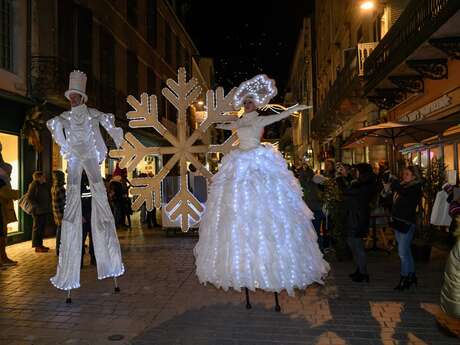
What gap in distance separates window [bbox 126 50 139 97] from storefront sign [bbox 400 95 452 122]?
1156cm

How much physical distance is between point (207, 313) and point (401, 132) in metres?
6.39

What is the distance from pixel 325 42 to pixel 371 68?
1614cm

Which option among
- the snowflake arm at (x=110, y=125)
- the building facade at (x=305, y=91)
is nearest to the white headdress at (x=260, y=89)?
the snowflake arm at (x=110, y=125)

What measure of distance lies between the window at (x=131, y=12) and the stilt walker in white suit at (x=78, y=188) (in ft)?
49.6

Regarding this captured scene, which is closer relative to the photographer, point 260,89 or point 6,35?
point 260,89

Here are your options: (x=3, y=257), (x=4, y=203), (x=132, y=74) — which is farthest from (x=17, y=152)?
(x=132, y=74)

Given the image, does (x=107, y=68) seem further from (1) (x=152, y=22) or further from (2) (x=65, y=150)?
(2) (x=65, y=150)

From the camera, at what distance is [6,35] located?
1107cm

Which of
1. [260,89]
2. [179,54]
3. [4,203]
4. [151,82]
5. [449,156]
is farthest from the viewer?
[179,54]

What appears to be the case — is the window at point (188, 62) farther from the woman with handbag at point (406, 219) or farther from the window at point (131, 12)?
the woman with handbag at point (406, 219)

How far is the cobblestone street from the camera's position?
430 cm

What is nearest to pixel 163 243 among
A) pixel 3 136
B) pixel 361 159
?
pixel 3 136

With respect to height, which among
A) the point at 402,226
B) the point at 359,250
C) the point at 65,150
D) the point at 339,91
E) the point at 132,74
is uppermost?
the point at 132,74

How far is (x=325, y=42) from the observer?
95.8ft
